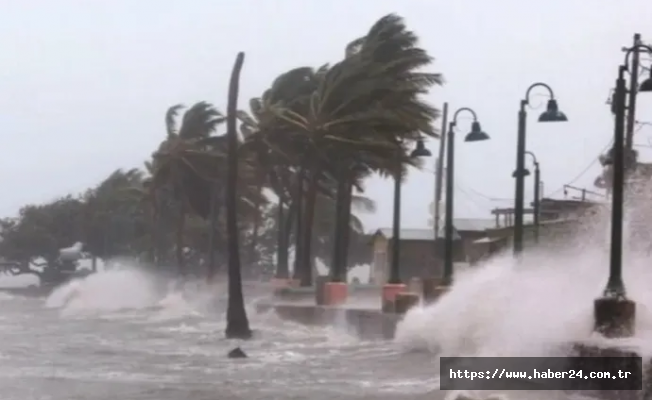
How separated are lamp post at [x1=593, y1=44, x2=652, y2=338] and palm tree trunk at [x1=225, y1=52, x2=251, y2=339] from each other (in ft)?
54.4

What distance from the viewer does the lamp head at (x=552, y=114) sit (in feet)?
70.3

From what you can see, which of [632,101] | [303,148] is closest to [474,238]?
[303,148]

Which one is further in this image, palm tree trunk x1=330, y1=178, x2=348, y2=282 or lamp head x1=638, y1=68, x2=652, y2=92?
palm tree trunk x1=330, y1=178, x2=348, y2=282

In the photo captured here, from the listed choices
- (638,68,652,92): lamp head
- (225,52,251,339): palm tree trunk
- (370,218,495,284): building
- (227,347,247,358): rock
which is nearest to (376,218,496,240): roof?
(370,218,495,284): building

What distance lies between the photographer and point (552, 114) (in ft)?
70.4

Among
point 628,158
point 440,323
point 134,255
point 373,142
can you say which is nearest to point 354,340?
point 440,323

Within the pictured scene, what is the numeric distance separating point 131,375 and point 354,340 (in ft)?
29.0

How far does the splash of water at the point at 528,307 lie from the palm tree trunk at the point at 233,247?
17.6 ft

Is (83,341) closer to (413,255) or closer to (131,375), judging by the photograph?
(131,375)

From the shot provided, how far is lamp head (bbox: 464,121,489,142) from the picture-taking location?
82.2 feet

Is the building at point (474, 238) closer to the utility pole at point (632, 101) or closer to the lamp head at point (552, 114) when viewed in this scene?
the utility pole at point (632, 101)

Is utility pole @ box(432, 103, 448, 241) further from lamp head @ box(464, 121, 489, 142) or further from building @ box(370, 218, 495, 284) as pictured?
lamp head @ box(464, 121, 489, 142)

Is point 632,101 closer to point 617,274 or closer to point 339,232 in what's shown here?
point 617,274

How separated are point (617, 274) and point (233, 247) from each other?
18196 mm
